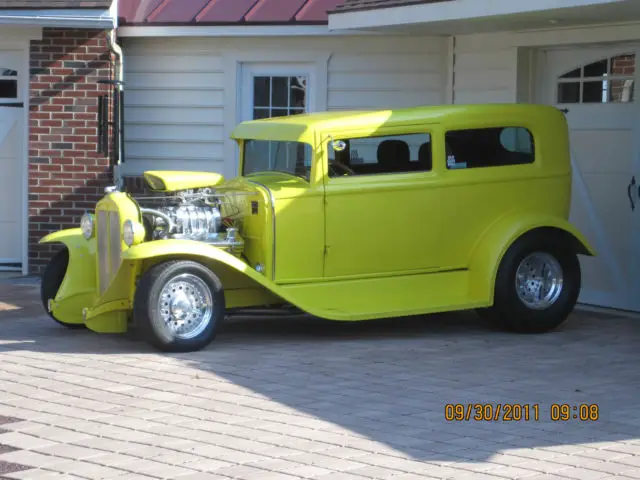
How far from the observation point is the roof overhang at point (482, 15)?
10.1 m

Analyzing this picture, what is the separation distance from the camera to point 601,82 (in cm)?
1180

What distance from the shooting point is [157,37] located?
1397 cm

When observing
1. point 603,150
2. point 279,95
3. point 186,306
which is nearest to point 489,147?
point 603,150

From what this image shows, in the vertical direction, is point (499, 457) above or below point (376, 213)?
below

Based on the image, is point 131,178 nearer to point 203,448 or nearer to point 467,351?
point 467,351

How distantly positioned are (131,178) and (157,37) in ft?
→ 5.22

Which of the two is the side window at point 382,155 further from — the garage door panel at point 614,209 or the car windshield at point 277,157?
the garage door panel at point 614,209

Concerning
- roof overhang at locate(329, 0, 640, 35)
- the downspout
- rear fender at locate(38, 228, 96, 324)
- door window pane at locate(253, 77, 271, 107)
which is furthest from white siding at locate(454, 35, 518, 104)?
rear fender at locate(38, 228, 96, 324)

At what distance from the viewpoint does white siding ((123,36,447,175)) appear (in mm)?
13688

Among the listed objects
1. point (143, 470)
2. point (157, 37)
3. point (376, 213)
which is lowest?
point (143, 470)

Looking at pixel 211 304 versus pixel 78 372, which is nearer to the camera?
pixel 78 372

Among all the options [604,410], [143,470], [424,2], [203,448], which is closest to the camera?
[143,470]

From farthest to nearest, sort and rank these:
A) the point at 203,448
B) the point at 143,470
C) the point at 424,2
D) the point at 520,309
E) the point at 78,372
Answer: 1. the point at 424,2
2. the point at 520,309
3. the point at 78,372
4. the point at 203,448
5. the point at 143,470

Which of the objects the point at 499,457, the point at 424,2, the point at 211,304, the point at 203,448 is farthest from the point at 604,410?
the point at 424,2
